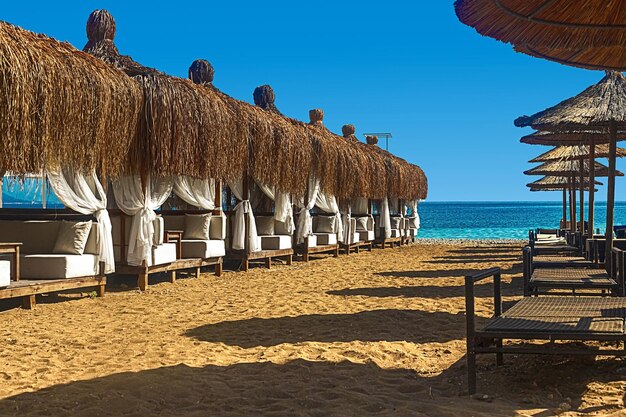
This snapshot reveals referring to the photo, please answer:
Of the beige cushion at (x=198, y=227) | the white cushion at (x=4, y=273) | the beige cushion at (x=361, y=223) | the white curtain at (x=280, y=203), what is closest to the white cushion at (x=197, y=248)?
the beige cushion at (x=198, y=227)

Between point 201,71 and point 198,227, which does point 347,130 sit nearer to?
point 201,71

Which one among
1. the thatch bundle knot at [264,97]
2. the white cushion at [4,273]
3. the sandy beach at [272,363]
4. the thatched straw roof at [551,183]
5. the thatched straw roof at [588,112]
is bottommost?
the sandy beach at [272,363]

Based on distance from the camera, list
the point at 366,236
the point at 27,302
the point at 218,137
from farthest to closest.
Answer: the point at 366,236
the point at 218,137
the point at 27,302

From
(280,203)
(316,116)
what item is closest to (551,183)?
Result: (316,116)

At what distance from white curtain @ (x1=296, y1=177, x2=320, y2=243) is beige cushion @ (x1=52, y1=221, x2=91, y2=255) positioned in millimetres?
6199

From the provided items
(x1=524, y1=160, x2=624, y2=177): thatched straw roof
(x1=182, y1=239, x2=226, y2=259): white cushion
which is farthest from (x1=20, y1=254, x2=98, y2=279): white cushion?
(x1=524, y1=160, x2=624, y2=177): thatched straw roof

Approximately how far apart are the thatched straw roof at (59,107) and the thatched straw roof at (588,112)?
4.62 m

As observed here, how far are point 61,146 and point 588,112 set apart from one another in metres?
5.74

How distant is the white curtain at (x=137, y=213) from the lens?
8.39 m

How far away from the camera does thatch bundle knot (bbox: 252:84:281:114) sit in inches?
515

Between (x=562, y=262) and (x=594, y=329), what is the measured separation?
4.61 meters

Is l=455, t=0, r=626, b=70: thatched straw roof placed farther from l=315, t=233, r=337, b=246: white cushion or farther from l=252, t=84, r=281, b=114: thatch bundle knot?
l=315, t=233, r=337, b=246: white cushion

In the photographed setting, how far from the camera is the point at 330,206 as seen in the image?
48.6ft

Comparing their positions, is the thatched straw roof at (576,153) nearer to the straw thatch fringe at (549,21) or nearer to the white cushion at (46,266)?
the straw thatch fringe at (549,21)
